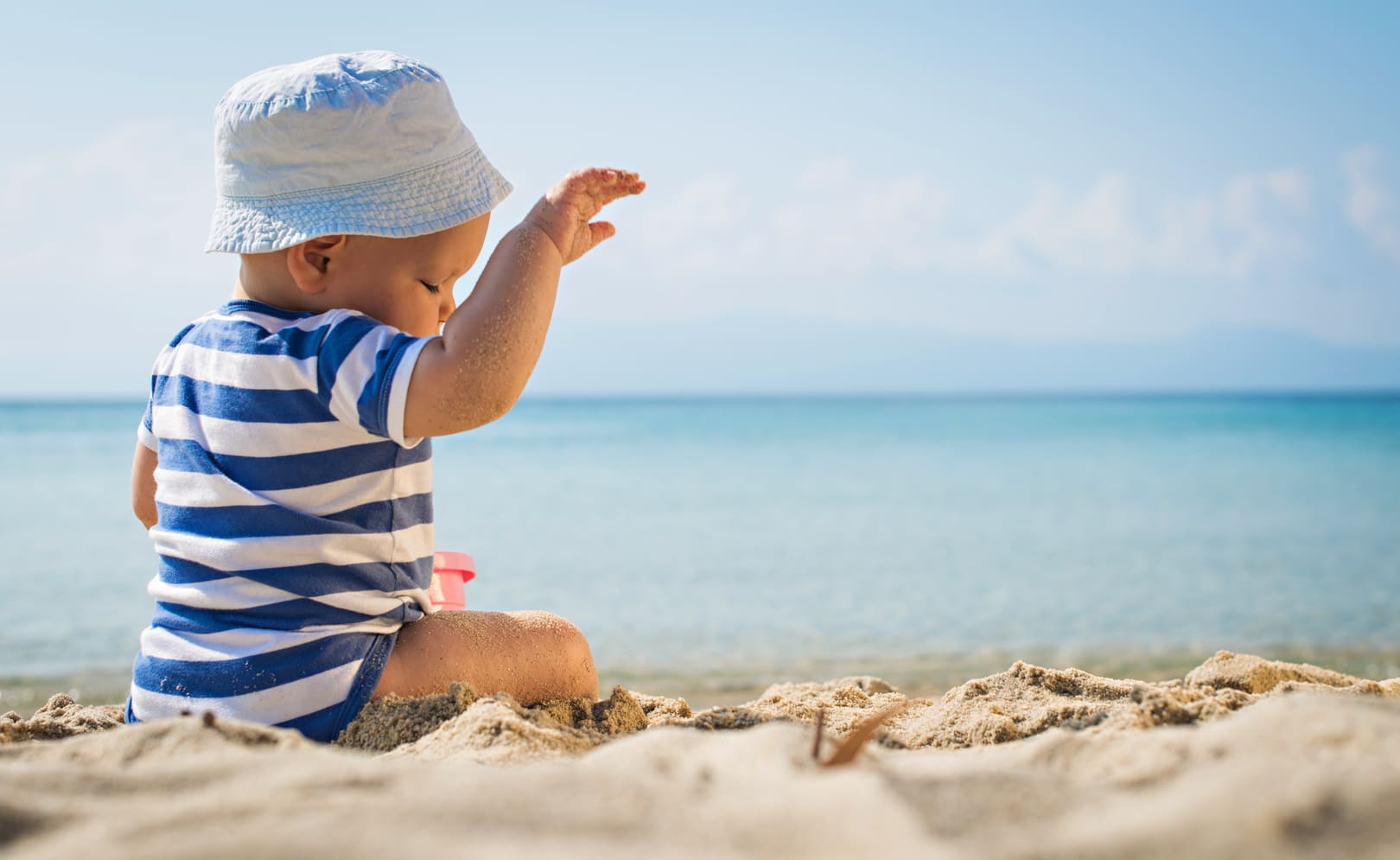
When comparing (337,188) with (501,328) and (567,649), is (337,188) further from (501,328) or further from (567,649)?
(567,649)

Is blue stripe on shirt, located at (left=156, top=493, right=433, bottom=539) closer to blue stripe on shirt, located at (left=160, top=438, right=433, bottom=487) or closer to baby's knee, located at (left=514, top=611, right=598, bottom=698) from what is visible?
blue stripe on shirt, located at (left=160, top=438, right=433, bottom=487)

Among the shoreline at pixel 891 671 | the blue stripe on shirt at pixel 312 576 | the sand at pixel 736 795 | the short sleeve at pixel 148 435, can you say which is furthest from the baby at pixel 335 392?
the shoreline at pixel 891 671

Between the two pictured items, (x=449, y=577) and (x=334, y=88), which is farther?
(x=449, y=577)

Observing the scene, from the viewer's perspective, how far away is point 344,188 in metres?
1.76

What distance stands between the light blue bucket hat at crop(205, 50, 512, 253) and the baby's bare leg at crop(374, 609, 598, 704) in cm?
69

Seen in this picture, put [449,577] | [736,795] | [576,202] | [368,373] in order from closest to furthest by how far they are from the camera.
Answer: [736,795]
[368,373]
[576,202]
[449,577]

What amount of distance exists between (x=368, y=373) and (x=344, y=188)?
1.27ft

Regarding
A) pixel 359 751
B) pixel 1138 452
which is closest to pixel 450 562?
pixel 359 751

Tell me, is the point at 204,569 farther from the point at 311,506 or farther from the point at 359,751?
the point at 359,751

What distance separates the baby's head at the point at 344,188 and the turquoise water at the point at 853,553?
358 cm

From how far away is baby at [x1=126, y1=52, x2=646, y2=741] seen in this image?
1.64 meters

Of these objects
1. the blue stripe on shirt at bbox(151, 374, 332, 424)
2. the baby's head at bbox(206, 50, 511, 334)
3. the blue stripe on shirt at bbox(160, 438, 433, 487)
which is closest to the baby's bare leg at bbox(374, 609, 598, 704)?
the blue stripe on shirt at bbox(160, 438, 433, 487)

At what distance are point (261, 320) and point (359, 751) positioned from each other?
725 millimetres

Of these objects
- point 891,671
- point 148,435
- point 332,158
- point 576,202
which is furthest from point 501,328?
point 891,671
